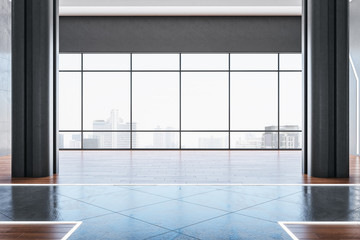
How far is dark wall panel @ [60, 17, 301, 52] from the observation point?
31.6 ft

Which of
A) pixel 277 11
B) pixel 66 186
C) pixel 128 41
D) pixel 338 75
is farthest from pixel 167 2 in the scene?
pixel 66 186

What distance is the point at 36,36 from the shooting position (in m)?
4.76

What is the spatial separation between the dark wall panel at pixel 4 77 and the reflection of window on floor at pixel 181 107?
195 centimetres

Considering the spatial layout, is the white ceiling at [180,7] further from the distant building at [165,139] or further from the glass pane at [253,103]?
the glass pane at [253,103]

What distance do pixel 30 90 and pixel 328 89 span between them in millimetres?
4674

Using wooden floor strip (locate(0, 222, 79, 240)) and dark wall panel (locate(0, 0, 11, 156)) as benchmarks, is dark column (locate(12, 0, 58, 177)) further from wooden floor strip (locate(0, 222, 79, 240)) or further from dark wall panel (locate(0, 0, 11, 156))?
dark wall panel (locate(0, 0, 11, 156))

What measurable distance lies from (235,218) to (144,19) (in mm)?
8210

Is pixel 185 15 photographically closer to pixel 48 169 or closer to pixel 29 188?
pixel 48 169

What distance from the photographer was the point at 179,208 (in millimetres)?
3000

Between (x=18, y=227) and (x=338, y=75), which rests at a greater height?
(x=338, y=75)

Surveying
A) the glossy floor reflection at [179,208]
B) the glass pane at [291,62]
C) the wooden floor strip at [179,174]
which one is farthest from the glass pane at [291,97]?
the glossy floor reflection at [179,208]

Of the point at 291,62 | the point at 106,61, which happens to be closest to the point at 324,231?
the point at 291,62

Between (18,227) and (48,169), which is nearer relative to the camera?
(18,227)

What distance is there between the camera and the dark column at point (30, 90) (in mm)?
4730
